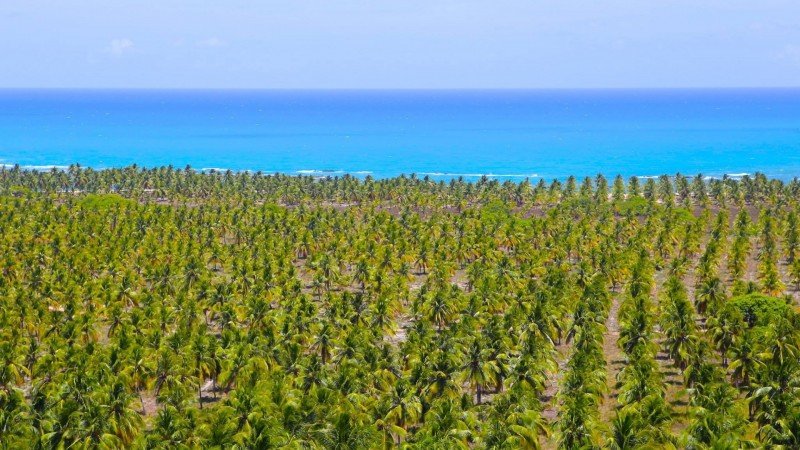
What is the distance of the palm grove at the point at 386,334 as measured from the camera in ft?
176

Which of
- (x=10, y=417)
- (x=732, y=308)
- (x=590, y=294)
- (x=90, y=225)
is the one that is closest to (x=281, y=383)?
(x=10, y=417)

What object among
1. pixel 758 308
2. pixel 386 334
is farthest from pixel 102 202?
pixel 758 308

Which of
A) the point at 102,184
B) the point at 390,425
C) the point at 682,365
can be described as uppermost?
the point at 102,184

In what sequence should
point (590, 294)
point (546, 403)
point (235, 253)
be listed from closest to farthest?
point (546, 403)
point (590, 294)
point (235, 253)

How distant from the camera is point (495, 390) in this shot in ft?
244

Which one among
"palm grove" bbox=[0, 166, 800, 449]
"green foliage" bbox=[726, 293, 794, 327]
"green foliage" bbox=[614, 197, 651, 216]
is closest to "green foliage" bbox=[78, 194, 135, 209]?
"palm grove" bbox=[0, 166, 800, 449]

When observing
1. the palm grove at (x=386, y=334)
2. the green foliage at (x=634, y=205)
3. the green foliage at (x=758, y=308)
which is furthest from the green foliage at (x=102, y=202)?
the green foliage at (x=758, y=308)

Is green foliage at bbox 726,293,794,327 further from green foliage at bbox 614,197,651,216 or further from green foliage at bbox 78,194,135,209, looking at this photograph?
green foliage at bbox 78,194,135,209

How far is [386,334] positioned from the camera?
3425 inches

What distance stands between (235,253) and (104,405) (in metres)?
63.3

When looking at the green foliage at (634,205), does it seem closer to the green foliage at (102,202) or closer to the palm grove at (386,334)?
the palm grove at (386,334)

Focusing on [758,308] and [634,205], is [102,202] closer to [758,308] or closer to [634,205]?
[634,205]

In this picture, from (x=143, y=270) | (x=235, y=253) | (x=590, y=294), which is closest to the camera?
(x=590, y=294)

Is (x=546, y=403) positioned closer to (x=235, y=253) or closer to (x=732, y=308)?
(x=732, y=308)
